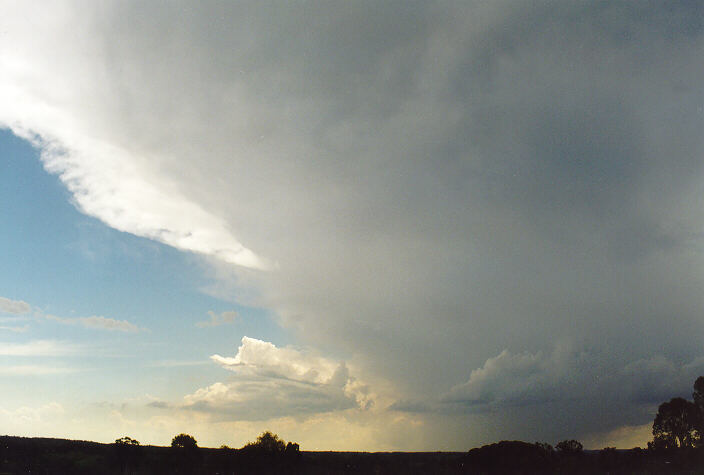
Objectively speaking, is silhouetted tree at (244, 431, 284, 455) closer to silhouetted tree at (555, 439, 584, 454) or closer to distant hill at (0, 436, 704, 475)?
distant hill at (0, 436, 704, 475)

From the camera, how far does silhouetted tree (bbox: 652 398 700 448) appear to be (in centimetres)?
11306

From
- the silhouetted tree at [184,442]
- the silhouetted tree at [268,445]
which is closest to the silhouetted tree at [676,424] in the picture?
the silhouetted tree at [268,445]

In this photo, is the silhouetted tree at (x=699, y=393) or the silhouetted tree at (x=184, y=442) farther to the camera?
the silhouetted tree at (x=184, y=442)

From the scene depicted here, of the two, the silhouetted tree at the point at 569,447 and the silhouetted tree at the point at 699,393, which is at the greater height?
the silhouetted tree at the point at 699,393

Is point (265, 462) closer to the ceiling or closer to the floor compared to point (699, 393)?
closer to the floor

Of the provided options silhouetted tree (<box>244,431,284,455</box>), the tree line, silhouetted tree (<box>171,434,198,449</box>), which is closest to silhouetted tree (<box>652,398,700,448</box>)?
the tree line

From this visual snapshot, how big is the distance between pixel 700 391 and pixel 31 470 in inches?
6433

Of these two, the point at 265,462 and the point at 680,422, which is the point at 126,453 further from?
the point at 680,422

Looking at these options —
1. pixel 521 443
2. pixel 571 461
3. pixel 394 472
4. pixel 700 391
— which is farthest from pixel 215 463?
pixel 700 391

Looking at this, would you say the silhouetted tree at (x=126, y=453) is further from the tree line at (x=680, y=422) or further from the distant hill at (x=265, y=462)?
the tree line at (x=680, y=422)

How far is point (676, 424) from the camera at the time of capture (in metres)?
115

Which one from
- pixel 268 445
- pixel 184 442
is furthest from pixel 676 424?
pixel 184 442

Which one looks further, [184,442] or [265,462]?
[184,442]

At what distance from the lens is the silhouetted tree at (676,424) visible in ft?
371
